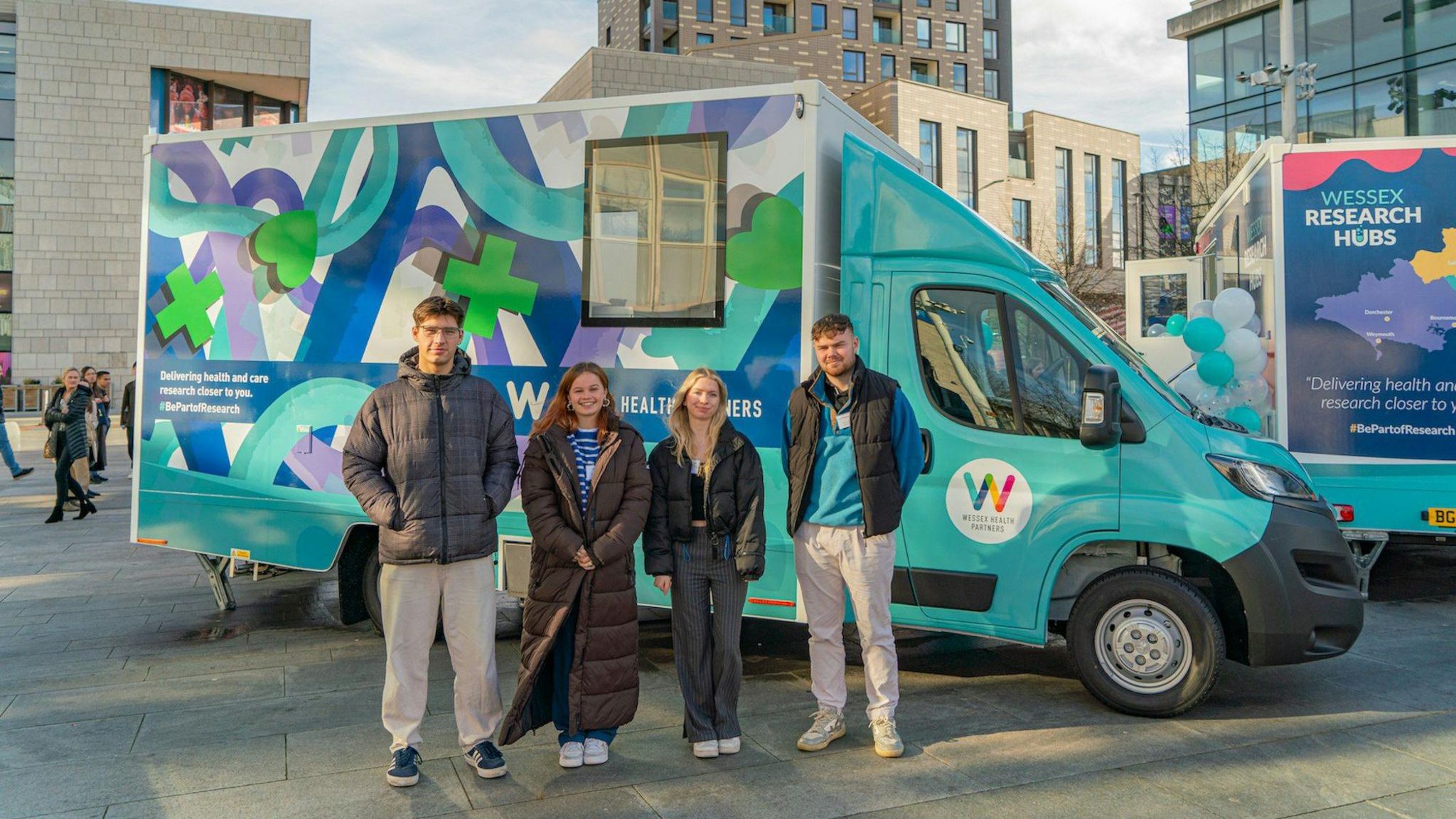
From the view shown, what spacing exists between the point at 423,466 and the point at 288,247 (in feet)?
10.2

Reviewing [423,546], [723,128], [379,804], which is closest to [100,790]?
[379,804]

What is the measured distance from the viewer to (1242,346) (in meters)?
8.42

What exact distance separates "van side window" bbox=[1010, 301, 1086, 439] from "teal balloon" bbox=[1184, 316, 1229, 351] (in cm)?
376

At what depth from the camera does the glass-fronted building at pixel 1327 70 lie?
86.9 ft

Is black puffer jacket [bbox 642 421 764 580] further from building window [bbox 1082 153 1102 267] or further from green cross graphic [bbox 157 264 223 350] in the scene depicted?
building window [bbox 1082 153 1102 267]

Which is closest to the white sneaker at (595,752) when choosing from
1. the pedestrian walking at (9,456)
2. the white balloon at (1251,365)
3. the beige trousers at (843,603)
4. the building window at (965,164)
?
the beige trousers at (843,603)

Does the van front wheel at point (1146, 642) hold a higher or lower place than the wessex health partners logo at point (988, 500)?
lower

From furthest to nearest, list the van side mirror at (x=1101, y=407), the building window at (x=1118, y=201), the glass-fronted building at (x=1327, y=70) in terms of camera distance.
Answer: the building window at (x=1118, y=201) < the glass-fronted building at (x=1327, y=70) < the van side mirror at (x=1101, y=407)

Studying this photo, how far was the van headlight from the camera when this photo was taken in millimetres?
5090

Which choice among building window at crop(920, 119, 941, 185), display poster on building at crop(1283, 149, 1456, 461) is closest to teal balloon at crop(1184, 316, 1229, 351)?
display poster on building at crop(1283, 149, 1456, 461)

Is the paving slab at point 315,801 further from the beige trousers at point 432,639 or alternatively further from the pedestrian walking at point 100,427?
the pedestrian walking at point 100,427

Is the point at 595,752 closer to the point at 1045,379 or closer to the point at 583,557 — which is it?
the point at 583,557

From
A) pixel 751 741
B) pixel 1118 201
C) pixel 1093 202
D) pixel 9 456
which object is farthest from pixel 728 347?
pixel 1118 201

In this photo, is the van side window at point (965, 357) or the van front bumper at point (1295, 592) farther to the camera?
the van side window at point (965, 357)
